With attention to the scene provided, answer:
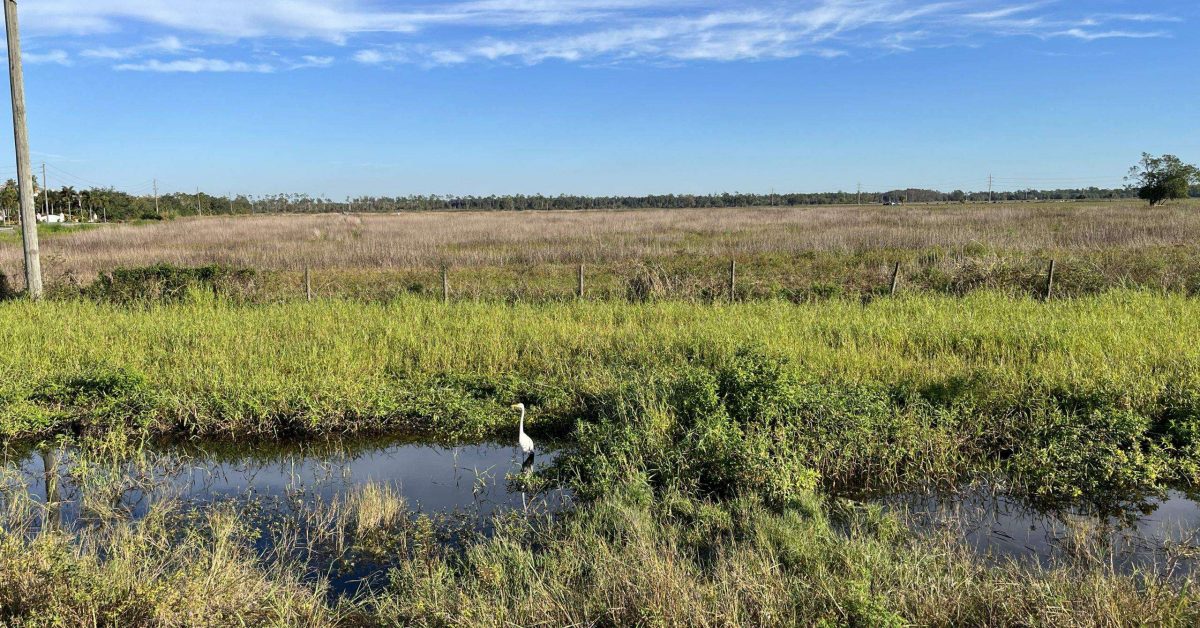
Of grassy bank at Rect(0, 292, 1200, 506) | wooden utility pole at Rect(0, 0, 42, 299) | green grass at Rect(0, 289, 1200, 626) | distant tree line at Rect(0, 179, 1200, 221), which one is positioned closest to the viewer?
green grass at Rect(0, 289, 1200, 626)

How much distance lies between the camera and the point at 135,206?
67.4m

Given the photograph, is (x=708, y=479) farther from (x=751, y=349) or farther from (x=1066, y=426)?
(x=1066, y=426)

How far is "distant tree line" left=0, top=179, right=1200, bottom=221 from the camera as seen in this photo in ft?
201

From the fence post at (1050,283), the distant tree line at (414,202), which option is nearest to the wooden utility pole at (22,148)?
the fence post at (1050,283)

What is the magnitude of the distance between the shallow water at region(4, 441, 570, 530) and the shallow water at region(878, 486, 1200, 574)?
9.57 ft

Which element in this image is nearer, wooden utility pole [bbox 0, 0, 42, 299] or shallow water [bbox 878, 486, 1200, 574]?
shallow water [bbox 878, 486, 1200, 574]

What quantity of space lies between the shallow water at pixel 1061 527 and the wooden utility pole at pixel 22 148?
47.1 ft

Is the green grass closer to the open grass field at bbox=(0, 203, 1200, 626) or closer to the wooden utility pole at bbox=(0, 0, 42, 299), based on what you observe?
the open grass field at bbox=(0, 203, 1200, 626)

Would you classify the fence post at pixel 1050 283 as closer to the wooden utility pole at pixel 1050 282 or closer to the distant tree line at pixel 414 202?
the wooden utility pole at pixel 1050 282

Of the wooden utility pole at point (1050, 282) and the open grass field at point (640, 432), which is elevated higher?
the wooden utility pole at point (1050, 282)

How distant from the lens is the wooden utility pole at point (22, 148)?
41.3 ft

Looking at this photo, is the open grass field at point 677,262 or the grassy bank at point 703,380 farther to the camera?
the open grass field at point 677,262

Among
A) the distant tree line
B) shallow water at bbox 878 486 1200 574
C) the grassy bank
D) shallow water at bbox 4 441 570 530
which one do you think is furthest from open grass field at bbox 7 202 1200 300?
the distant tree line

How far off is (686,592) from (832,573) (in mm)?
1018
